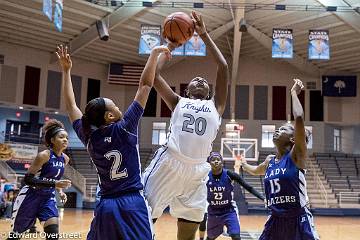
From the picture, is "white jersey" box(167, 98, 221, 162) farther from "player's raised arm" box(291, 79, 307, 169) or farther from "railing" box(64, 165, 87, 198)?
"railing" box(64, 165, 87, 198)

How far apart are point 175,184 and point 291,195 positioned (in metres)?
1.21

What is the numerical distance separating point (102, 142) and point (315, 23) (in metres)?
20.4

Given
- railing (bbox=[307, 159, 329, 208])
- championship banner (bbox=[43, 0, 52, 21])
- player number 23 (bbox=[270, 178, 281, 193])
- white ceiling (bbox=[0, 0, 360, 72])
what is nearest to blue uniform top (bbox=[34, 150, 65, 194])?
player number 23 (bbox=[270, 178, 281, 193])

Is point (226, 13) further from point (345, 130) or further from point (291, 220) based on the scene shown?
point (291, 220)

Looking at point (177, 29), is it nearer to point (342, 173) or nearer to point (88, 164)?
point (88, 164)

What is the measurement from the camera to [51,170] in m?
5.83

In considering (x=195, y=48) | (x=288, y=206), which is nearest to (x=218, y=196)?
(x=288, y=206)

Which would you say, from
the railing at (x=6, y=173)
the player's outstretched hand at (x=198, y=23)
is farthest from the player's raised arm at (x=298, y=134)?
the railing at (x=6, y=173)

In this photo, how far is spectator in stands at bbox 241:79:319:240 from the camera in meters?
4.08

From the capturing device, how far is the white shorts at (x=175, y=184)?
3.69 metres

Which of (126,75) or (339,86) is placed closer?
(126,75)

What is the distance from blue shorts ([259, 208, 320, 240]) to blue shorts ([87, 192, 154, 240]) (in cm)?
155

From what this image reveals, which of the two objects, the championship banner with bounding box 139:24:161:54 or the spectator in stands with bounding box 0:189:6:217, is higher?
the championship banner with bounding box 139:24:161:54

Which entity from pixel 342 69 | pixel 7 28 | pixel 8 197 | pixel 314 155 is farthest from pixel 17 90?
pixel 342 69
